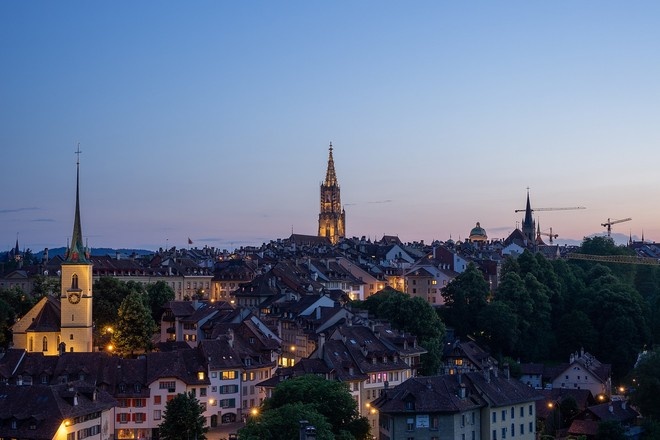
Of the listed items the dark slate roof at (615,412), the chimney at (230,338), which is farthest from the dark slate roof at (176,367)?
the dark slate roof at (615,412)

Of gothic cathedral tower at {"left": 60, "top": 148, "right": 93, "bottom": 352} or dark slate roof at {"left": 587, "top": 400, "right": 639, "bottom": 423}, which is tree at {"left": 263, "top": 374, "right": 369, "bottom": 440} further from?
gothic cathedral tower at {"left": 60, "top": 148, "right": 93, "bottom": 352}

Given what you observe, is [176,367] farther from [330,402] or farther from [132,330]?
[132,330]

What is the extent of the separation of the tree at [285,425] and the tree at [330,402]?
3805mm

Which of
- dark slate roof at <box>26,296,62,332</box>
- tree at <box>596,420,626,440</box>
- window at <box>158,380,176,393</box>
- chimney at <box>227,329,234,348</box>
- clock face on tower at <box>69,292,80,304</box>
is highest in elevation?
clock face on tower at <box>69,292,80,304</box>

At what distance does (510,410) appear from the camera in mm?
63406

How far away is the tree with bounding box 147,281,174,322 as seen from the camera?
10842 centimetres

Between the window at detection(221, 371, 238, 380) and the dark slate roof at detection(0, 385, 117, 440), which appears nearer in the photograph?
the dark slate roof at detection(0, 385, 117, 440)

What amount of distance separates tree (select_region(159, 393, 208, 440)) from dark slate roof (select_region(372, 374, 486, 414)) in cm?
1085

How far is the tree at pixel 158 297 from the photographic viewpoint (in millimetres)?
108419

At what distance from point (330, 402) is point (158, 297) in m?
54.3

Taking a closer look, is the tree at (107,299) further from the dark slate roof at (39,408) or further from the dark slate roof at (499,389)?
the dark slate roof at (499,389)

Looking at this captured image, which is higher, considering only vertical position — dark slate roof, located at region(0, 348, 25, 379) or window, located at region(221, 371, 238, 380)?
dark slate roof, located at region(0, 348, 25, 379)

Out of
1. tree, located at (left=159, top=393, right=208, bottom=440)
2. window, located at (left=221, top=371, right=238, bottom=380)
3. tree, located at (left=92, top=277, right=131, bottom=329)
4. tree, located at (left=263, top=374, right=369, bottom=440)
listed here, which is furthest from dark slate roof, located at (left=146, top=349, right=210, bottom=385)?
tree, located at (left=92, top=277, right=131, bottom=329)

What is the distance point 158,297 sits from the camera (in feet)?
361
